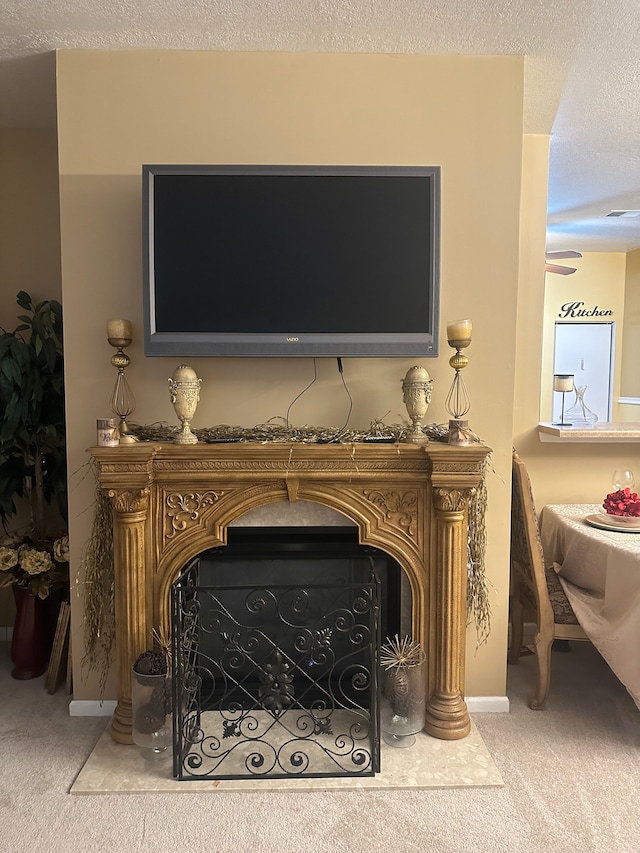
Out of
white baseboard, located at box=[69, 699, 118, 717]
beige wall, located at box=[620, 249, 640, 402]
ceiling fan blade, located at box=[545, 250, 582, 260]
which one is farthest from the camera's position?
beige wall, located at box=[620, 249, 640, 402]

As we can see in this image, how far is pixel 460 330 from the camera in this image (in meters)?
2.34

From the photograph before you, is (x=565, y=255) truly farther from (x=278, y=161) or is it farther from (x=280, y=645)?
(x=280, y=645)

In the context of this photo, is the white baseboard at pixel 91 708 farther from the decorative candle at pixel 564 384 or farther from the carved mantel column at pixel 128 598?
the decorative candle at pixel 564 384

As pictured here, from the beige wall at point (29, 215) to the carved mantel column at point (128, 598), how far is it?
145 cm

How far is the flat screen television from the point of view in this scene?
92.0 inches

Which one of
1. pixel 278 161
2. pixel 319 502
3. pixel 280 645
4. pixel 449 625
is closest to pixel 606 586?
pixel 449 625

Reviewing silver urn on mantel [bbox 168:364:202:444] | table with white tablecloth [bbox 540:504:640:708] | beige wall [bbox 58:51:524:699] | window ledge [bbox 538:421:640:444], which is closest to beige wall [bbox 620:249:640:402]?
window ledge [bbox 538:421:640:444]

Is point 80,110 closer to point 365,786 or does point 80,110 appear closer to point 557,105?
point 557,105

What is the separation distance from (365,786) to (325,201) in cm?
204

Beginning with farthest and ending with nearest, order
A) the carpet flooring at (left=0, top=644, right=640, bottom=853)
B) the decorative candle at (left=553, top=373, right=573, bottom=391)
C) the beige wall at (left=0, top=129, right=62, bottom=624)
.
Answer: the decorative candle at (left=553, top=373, right=573, bottom=391) → the beige wall at (left=0, top=129, right=62, bottom=624) → the carpet flooring at (left=0, top=644, right=640, bottom=853)

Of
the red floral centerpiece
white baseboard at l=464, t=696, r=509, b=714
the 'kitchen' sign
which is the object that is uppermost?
the 'kitchen' sign

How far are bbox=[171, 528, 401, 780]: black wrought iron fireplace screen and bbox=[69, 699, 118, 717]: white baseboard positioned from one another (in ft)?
1.29

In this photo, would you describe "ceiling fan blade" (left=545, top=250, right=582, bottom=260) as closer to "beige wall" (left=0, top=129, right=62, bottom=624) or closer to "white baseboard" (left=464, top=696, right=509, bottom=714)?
"white baseboard" (left=464, top=696, right=509, bottom=714)

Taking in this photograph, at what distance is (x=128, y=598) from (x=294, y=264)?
1.39 m
